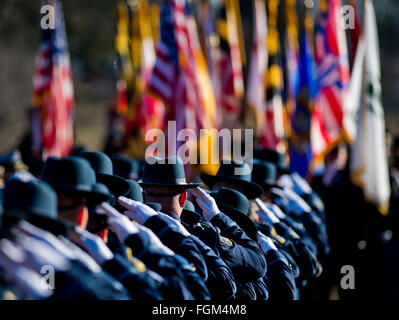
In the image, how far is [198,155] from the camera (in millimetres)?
12102

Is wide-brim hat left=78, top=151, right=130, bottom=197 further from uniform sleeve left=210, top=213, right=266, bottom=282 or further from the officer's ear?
uniform sleeve left=210, top=213, right=266, bottom=282

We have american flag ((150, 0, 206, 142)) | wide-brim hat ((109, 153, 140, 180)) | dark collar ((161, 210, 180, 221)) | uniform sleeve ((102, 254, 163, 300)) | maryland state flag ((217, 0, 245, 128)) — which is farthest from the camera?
maryland state flag ((217, 0, 245, 128))

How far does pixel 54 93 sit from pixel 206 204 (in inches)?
345

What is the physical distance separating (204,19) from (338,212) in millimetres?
6550

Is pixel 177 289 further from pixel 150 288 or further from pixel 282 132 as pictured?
pixel 282 132

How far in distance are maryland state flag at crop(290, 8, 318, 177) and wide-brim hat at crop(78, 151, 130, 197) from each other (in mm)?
8045

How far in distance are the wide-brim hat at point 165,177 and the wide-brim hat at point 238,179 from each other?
130 cm

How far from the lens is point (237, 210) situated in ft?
21.4

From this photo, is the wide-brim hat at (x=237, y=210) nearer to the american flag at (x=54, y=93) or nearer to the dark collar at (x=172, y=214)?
the dark collar at (x=172, y=214)

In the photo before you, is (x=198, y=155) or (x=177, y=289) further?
(x=198, y=155)

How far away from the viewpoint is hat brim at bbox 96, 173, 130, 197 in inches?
229

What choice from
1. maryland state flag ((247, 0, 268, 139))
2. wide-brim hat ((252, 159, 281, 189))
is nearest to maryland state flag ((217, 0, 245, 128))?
maryland state flag ((247, 0, 268, 139))

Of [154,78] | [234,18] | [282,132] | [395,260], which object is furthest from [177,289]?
[234,18]
